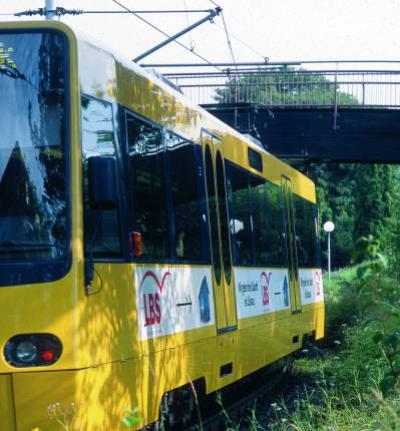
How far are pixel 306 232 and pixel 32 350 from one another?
1151cm

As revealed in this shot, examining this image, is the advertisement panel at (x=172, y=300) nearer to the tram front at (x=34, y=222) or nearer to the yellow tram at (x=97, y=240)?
the yellow tram at (x=97, y=240)

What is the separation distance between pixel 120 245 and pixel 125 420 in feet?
9.55

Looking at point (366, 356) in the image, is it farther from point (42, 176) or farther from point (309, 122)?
point (309, 122)

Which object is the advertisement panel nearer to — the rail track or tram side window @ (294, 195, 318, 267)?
the rail track

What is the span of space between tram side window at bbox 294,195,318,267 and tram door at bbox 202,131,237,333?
18.3 feet

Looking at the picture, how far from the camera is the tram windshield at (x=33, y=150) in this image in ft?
22.7

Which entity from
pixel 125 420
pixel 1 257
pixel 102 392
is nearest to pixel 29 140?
pixel 1 257

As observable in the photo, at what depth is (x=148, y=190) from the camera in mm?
8391

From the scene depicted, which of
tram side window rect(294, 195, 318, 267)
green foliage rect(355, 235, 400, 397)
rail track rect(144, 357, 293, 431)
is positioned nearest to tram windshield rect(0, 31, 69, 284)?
rail track rect(144, 357, 293, 431)

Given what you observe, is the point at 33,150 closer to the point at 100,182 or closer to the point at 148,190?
the point at 100,182

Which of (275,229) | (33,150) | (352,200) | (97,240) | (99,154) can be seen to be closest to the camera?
(33,150)

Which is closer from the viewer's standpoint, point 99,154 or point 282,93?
point 99,154

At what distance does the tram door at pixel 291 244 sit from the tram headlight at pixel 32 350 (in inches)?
351

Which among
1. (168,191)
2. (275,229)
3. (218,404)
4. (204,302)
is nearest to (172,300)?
(168,191)
